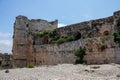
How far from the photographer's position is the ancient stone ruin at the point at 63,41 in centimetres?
2188

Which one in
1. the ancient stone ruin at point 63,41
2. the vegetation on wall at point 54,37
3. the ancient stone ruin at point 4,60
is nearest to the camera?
the ancient stone ruin at point 63,41

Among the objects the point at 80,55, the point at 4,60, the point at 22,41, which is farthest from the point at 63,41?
the point at 4,60

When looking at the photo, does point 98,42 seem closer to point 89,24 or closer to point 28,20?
point 89,24

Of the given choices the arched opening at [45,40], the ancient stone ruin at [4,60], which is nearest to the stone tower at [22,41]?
the arched opening at [45,40]

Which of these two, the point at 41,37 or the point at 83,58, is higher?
the point at 41,37

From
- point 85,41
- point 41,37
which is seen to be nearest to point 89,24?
point 85,41

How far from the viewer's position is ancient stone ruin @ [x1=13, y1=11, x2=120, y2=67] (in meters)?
21.9

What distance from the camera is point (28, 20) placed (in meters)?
34.7

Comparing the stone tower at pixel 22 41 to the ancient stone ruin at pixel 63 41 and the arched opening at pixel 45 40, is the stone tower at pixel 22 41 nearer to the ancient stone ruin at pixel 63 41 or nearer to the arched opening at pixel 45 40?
the ancient stone ruin at pixel 63 41

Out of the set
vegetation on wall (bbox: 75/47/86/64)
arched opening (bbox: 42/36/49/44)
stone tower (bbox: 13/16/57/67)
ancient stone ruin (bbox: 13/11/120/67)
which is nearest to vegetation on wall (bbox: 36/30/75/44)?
ancient stone ruin (bbox: 13/11/120/67)

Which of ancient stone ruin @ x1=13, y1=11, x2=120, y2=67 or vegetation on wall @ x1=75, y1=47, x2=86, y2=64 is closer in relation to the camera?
ancient stone ruin @ x1=13, y1=11, x2=120, y2=67

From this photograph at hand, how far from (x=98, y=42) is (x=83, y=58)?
231cm

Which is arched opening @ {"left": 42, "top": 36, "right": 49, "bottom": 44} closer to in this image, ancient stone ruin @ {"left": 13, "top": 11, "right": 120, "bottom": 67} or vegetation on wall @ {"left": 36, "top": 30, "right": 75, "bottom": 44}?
ancient stone ruin @ {"left": 13, "top": 11, "right": 120, "bottom": 67}

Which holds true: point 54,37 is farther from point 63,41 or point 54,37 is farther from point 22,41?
point 22,41
